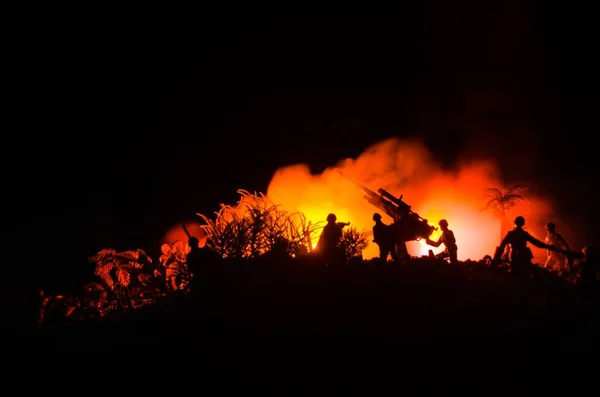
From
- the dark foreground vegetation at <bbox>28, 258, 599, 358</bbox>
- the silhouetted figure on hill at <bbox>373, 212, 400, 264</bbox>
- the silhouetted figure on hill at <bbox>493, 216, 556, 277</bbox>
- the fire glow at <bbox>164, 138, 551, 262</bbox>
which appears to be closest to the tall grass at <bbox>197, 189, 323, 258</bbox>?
the silhouetted figure on hill at <bbox>373, 212, 400, 264</bbox>

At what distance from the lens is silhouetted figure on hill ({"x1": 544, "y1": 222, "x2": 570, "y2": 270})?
1432 cm

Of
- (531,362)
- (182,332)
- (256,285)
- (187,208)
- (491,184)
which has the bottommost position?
(531,362)

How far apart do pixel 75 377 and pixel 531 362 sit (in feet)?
26.9

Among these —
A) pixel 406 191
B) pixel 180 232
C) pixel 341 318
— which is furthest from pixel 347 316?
pixel 180 232

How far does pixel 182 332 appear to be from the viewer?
10.9 m

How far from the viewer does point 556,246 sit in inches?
565

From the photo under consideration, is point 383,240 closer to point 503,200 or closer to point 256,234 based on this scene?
point 256,234

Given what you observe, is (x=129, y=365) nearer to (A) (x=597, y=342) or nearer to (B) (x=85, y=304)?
→ (B) (x=85, y=304)

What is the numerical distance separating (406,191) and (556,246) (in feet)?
43.9

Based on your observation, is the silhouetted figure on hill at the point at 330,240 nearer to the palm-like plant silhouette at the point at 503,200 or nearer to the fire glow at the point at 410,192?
the fire glow at the point at 410,192

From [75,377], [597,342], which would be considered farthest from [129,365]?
[597,342]

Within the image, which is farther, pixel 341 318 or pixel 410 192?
pixel 410 192

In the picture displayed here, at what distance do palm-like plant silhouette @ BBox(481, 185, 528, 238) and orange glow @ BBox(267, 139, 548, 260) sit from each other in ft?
2.49

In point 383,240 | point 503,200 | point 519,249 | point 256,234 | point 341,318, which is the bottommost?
point 341,318
